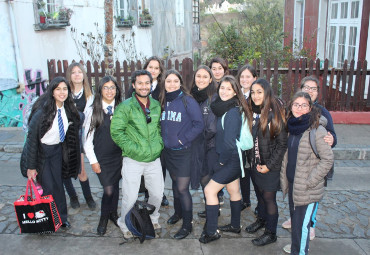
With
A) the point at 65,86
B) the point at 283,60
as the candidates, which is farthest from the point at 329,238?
the point at 283,60

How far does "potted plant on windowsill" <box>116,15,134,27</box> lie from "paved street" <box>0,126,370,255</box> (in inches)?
309

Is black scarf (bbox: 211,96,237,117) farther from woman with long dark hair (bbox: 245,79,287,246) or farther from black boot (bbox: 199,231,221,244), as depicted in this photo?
black boot (bbox: 199,231,221,244)

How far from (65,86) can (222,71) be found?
199cm

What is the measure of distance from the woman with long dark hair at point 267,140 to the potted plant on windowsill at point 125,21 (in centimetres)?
901

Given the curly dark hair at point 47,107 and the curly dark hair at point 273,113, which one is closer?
the curly dark hair at point 273,113

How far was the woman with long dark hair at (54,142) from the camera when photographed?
12.1 feet

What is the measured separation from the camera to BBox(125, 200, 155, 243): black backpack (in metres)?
3.67

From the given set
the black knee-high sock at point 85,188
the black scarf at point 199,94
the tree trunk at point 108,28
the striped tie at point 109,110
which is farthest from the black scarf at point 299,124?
the tree trunk at point 108,28

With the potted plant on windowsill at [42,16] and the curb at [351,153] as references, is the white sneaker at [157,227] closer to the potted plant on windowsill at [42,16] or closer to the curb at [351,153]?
the curb at [351,153]

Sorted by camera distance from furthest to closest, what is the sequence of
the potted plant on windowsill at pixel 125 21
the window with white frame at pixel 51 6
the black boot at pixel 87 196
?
1. the potted plant on windowsill at pixel 125 21
2. the window with white frame at pixel 51 6
3. the black boot at pixel 87 196

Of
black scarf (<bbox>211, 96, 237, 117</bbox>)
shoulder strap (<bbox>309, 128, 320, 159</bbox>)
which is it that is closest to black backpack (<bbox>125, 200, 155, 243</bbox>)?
black scarf (<bbox>211, 96, 237, 117</bbox>)

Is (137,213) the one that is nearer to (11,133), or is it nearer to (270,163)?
(270,163)

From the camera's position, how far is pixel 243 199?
456 cm

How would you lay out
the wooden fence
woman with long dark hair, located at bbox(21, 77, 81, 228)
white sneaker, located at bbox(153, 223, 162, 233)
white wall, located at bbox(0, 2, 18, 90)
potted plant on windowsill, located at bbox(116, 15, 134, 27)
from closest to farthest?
woman with long dark hair, located at bbox(21, 77, 81, 228) → white sneaker, located at bbox(153, 223, 162, 233) → white wall, located at bbox(0, 2, 18, 90) → the wooden fence → potted plant on windowsill, located at bbox(116, 15, 134, 27)
